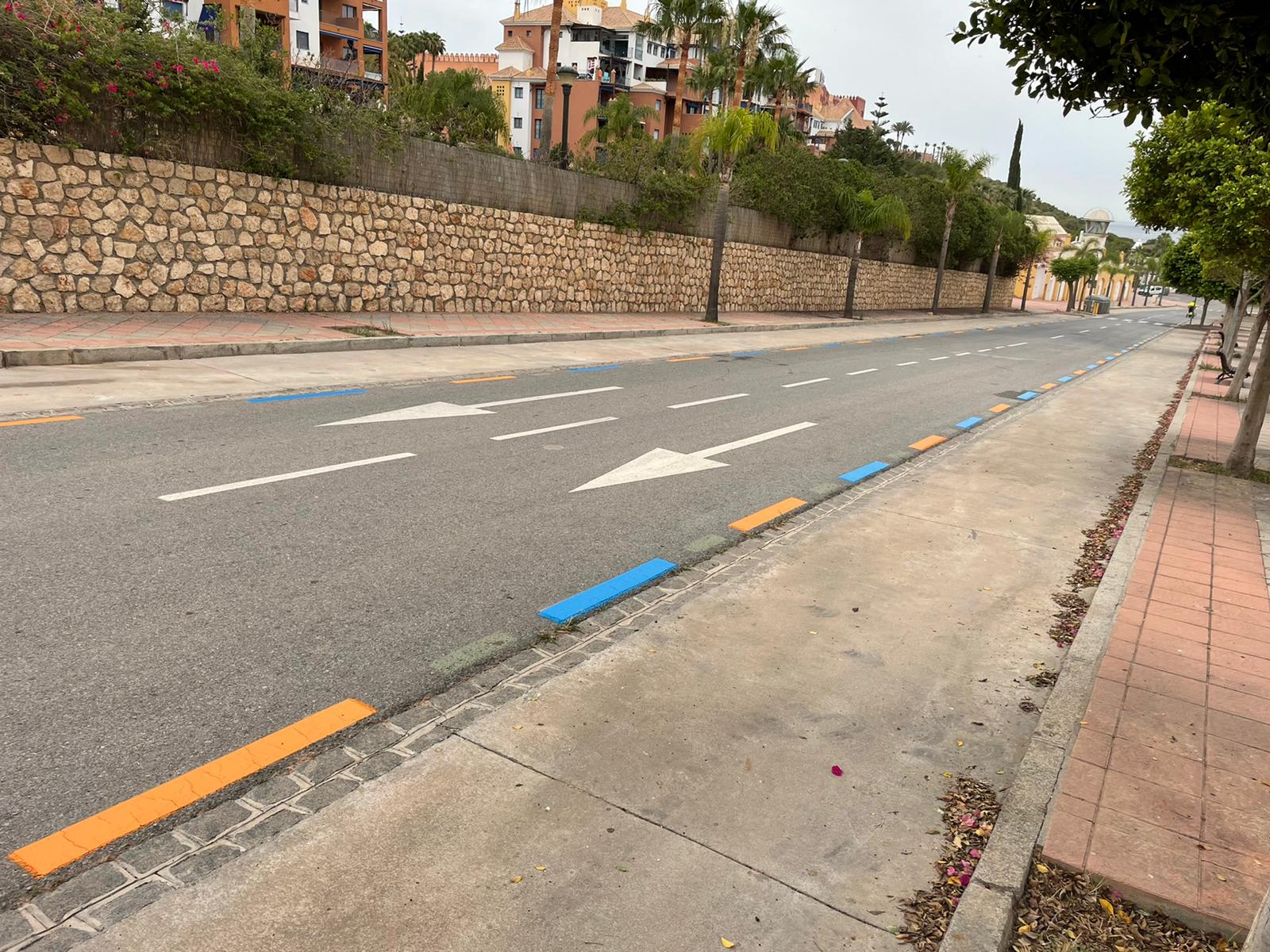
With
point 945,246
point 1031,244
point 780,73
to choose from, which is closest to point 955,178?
point 945,246

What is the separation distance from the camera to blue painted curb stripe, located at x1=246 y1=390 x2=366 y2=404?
920 centimetres

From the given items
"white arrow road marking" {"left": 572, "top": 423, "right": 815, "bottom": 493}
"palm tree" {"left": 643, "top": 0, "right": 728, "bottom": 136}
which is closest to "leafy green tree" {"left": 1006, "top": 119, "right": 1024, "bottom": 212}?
"palm tree" {"left": 643, "top": 0, "right": 728, "bottom": 136}

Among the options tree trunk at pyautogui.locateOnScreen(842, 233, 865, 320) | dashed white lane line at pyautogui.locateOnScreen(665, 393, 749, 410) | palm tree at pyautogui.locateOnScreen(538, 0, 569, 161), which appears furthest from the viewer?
tree trunk at pyautogui.locateOnScreen(842, 233, 865, 320)

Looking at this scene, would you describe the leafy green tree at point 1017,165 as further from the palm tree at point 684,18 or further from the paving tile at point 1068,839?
the paving tile at point 1068,839

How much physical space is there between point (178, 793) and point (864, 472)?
22.6ft

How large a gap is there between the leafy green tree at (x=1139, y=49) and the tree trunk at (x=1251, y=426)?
5.60m

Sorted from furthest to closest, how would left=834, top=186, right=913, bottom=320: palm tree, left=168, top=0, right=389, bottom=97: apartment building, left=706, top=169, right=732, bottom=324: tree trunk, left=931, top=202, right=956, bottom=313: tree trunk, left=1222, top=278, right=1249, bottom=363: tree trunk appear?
left=168, top=0, right=389, bottom=97: apartment building < left=931, top=202, right=956, bottom=313: tree trunk < left=834, top=186, right=913, bottom=320: palm tree < left=706, top=169, right=732, bottom=324: tree trunk < left=1222, top=278, right=1249, bottom=363: tree trunk

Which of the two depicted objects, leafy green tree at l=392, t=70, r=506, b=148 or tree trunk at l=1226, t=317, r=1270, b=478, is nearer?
tree trunk at l=1226, t=317, r=1270, b=478

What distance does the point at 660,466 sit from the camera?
7922 mm

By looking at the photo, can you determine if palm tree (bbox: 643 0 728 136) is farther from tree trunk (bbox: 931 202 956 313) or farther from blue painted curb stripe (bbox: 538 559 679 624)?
blue painted curb stripe (bbox: 538 559 679 624)

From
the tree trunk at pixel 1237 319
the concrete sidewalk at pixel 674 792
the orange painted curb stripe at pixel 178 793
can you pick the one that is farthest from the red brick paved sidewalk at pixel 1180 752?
the tree trunk at pixel 1237 319

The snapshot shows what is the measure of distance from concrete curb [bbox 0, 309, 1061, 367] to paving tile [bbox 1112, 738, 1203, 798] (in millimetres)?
11151

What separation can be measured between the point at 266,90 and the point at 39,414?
375 inches

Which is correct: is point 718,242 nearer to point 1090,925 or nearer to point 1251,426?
point 1251,426
